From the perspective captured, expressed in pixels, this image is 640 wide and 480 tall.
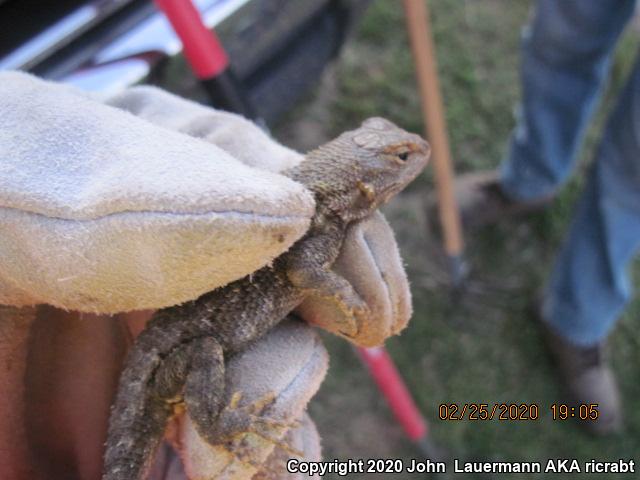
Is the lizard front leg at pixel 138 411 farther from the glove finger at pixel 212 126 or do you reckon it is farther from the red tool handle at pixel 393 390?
the red tool handle at pixel 393 390

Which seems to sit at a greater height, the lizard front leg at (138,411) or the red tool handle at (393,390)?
the lizard front leg at (138,411)

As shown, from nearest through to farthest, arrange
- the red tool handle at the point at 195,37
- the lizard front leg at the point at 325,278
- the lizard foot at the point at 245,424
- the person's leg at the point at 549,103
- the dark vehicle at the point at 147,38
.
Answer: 1. the lizard foot at the point at 245,424
2. the lizard front leg at the point at 325,278
3. the red tool handle at the point at 195,37
4. the dark vehicle at the point at 147,38
5. the person's leg at the point at 549,103

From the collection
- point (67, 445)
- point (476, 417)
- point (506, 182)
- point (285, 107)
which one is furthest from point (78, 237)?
point (506, 182)

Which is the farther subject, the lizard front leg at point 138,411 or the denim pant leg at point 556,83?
the denim pant leg at point 556,83

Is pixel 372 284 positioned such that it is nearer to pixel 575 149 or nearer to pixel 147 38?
pixel 147 38
